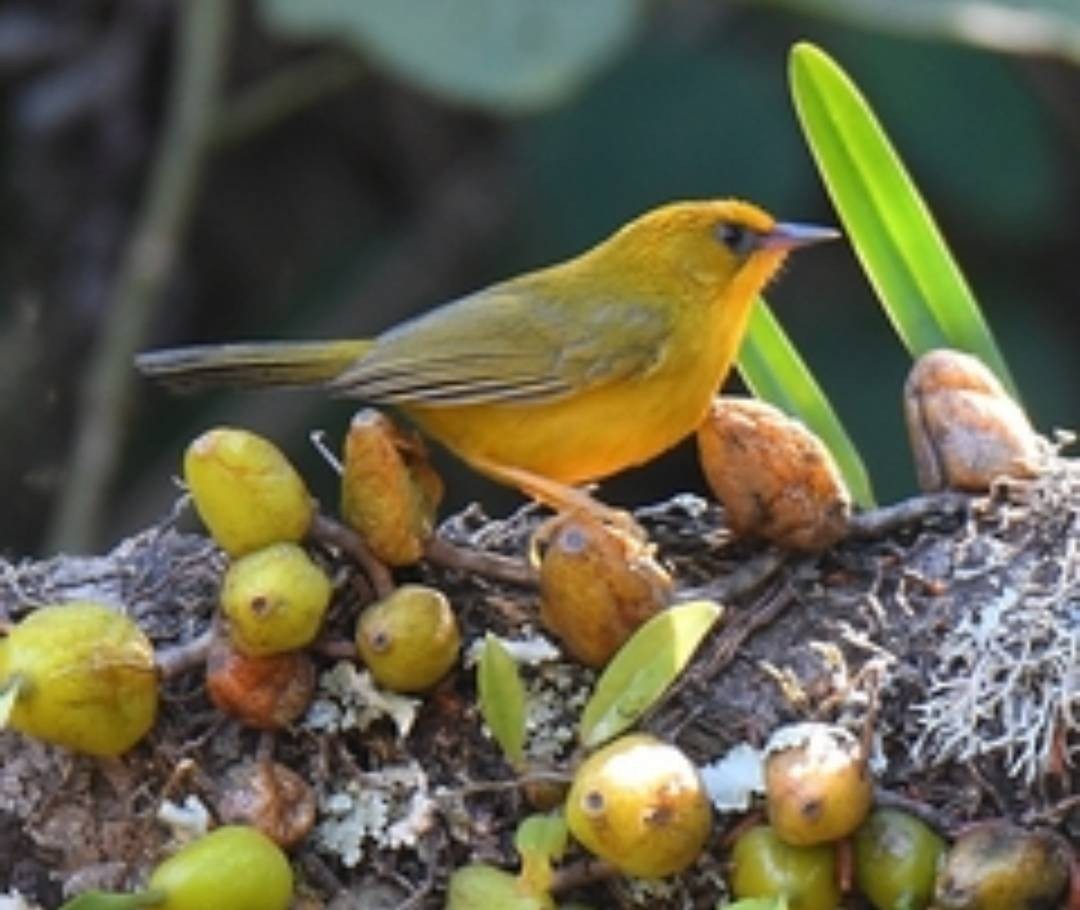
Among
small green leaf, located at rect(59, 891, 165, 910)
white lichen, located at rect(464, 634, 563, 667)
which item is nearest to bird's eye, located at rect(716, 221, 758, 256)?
white lichen, located at rect(464, 634, 563, 667)

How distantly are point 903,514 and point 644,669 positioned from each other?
0.34 metres

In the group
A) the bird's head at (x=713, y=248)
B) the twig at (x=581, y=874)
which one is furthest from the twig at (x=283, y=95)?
the twig at (x=581, y=874)

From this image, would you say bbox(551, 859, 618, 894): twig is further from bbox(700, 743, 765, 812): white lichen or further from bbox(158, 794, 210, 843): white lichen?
bbox(158, 794, 210, 843): white lichen

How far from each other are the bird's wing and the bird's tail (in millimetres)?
44

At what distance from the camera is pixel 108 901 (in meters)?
1.90

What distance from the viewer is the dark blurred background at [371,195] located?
4.45m

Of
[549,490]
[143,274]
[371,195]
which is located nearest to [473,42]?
[143,274]

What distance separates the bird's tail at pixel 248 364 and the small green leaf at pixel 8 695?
1.54ft

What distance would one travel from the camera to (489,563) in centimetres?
217

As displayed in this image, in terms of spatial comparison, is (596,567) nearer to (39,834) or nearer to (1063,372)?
(39,834)

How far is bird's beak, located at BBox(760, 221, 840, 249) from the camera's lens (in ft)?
8.10

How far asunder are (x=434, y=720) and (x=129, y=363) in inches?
79.5

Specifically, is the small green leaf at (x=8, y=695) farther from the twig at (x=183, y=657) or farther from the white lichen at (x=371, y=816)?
the white lichen at (x=371, y=816)

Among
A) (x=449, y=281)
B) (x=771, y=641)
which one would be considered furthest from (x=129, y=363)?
(x=771, y=641)
